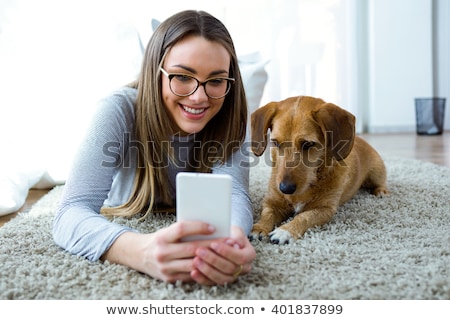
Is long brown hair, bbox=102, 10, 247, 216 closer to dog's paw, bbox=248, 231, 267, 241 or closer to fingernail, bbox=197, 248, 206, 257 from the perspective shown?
dog's paw, bbox=248, 231, 267, 241

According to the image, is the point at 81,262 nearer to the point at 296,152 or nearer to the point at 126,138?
the point at 126,138

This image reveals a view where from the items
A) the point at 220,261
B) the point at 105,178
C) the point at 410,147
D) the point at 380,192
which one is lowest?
the point at 410,147

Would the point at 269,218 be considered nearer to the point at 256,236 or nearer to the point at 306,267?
the point at 256,236

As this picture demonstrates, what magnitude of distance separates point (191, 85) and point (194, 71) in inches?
2.0

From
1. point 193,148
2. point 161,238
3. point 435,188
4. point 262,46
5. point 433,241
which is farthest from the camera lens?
point 262,46

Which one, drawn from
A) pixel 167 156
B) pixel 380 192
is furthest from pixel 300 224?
pixel 380 192

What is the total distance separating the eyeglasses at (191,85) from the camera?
1.45 metres

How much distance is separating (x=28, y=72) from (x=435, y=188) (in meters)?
2.55

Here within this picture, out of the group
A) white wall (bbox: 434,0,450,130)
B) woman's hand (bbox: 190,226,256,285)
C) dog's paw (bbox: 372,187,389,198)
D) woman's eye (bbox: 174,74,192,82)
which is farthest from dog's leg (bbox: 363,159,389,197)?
white wall (bbox: 434,0,450,130)

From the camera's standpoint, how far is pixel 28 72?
2965mm

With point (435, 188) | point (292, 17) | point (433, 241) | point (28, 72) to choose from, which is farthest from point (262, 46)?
point (433, 241)

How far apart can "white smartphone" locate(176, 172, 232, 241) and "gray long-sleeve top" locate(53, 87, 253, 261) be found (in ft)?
0.85

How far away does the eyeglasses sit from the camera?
1.45 meters

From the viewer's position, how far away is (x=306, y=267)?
1221 millimetres
